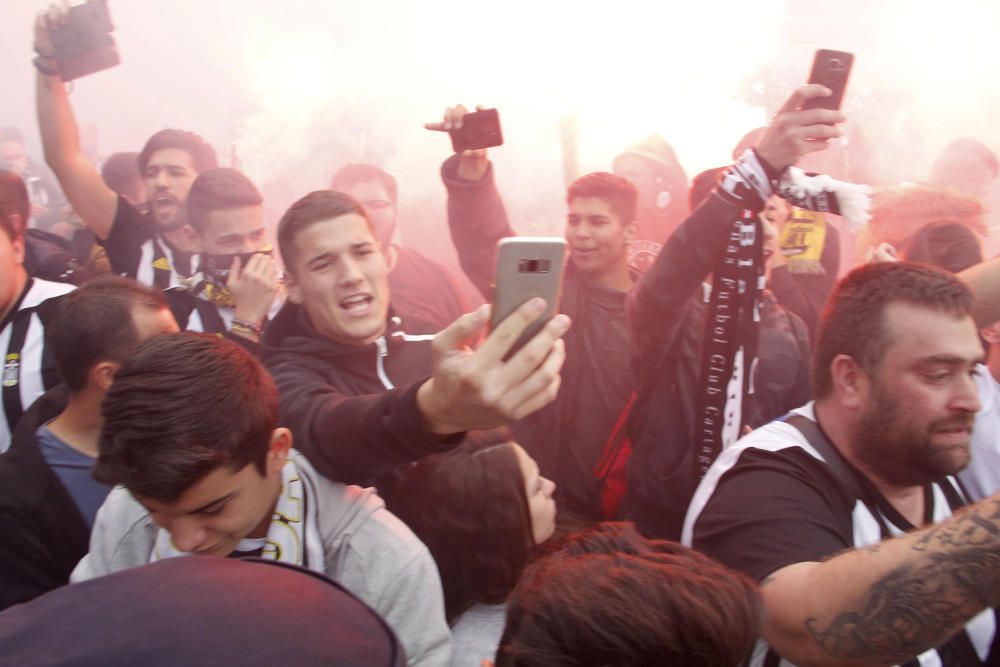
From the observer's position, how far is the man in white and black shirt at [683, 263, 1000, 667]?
1150 mm

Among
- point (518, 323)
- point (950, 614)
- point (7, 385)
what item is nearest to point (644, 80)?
point (518, 323)

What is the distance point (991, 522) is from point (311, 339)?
1608mm

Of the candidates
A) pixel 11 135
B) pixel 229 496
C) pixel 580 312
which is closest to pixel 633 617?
pixel 229 496

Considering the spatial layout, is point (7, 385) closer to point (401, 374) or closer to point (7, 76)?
point (401, 374)

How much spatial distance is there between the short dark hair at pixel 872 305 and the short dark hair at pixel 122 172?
10.8 feet

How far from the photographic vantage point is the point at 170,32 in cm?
354

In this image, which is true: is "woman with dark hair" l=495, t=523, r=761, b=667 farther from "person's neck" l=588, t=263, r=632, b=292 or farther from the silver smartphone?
"person's neck" l=588, t=263, r=632, b=292

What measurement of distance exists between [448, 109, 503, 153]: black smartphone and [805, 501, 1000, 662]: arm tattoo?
1.67 metres

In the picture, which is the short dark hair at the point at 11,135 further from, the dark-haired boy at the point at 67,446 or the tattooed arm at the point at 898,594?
the tattooed arm at the point at 898,594

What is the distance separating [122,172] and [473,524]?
9.66 feet

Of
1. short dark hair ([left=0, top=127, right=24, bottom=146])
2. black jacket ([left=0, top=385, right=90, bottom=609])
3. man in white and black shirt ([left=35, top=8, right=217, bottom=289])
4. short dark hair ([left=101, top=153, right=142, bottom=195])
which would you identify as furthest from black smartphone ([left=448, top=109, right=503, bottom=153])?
short dark hair ([left=0, top=127, right=24, bottom=146])

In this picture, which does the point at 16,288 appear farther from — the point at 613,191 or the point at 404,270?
the point at 613,191

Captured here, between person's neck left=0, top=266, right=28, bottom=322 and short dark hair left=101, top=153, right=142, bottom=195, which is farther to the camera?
short dark hair left=101, top=153, right=142, bottom=195

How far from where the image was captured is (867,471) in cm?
159
